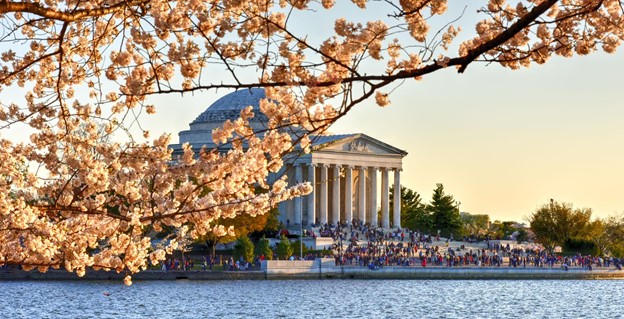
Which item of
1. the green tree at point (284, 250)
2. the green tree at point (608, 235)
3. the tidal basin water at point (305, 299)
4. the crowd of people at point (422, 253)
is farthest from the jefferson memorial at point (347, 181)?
the tidal basin water at point (305, 299)

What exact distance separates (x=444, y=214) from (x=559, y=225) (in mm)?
20213

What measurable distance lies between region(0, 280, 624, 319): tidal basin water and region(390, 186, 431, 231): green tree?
5419 centimetres

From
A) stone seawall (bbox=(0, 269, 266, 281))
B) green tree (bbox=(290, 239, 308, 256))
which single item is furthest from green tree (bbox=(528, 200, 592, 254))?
stone seawall (bbox=(0, 269, 266, 281))

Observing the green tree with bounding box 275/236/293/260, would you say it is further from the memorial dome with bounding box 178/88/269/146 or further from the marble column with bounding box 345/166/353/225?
the memorial dome with bounding box 178/88/269/146

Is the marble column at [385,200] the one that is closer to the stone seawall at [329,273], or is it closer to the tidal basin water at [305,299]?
the stone seawall at [329,273]

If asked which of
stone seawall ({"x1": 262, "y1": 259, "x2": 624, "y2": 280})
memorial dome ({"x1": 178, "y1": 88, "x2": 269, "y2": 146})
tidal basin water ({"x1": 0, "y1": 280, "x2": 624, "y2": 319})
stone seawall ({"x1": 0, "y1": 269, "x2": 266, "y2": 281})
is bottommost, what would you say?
tidal basin water ({"x1": 0, "y1": 280, "x2": 624, "y2": 319})

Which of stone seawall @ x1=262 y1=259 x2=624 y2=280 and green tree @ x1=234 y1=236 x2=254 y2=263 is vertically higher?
green tree @ x1=234 y1=236 x2=254 y2=263

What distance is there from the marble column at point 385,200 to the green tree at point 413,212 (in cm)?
889

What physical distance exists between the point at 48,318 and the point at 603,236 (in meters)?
90.7

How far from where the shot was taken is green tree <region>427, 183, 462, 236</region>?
512 ft

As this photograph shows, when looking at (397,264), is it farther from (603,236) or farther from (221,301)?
(603,236)

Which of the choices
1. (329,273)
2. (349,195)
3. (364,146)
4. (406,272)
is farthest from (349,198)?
(329,273)

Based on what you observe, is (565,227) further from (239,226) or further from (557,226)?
(239,226)

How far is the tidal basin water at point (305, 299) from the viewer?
6988 centimetres
